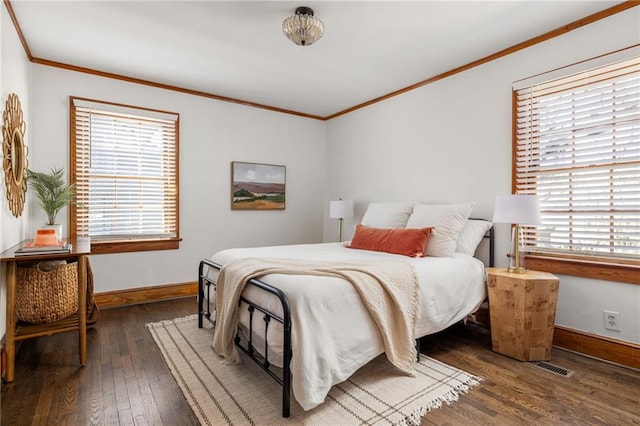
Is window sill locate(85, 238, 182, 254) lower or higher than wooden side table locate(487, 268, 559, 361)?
higher

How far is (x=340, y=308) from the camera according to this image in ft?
6.10

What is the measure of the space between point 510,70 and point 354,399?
3004 millimetres

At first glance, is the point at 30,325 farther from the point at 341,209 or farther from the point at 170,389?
the point at 341,209

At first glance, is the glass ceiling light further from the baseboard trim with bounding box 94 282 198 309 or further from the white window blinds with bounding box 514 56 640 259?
the baseboard trim with bounding box 94 282 198 309

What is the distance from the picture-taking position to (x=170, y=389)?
2.03 m

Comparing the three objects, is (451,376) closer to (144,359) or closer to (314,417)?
(314,417)

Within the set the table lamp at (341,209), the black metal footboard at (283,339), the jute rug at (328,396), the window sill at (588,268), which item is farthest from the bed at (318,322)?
the table lamp at (341,209)

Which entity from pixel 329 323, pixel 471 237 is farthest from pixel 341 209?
pixel 329 323

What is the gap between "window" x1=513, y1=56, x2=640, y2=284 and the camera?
7.75 feet

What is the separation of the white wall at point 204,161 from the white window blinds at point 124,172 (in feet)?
0.39

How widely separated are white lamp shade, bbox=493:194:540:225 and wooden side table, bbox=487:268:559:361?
1.34ft

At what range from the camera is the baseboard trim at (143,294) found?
11.9 ft

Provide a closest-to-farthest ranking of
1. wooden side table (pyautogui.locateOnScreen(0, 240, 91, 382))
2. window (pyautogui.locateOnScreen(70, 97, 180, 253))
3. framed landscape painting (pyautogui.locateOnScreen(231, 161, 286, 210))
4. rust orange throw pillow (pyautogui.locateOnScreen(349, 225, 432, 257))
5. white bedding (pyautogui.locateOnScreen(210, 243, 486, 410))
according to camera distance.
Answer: white bedding (pyautogui.locateOnScreen(210, 243, 486, 410)) → wooden side table (pyautogui.locateOnScreen(0, 240, 91, 382)) → rust orange throw pillow (pyautogui.locateOnScreen(349, 225, 432, 257)) → window (pyautogui.locateOnScreen(70, 97, 180, 253)) → framed landscape painting (pyautogui.locateOnScreen(231, 161, 286, 210))

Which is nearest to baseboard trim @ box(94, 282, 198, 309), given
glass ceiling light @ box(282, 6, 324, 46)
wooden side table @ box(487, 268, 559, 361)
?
glass ceiling light @ box(282, 6, 324, 46)
